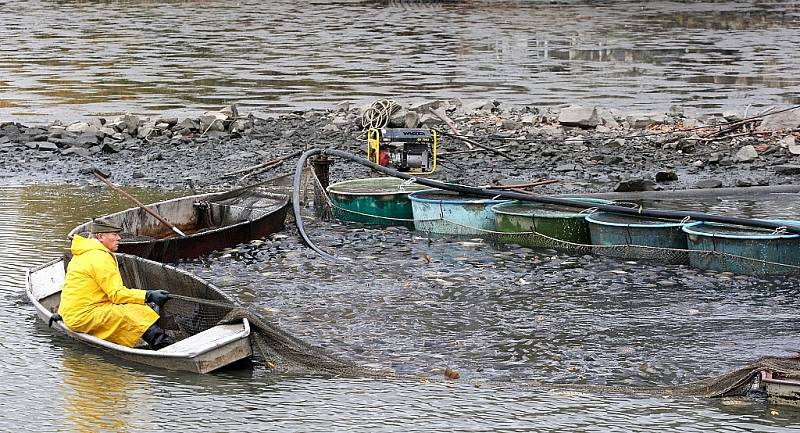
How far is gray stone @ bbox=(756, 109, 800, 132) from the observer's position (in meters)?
22.5

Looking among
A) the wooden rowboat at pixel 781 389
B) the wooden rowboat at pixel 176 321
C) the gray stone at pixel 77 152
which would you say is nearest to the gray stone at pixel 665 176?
the wooden rowboat at pixel 176 321

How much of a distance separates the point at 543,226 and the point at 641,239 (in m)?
1.32

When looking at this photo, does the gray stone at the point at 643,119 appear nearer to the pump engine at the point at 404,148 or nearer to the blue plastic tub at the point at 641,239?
the pump engine at the point at 404,148

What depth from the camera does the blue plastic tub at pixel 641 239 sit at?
14.9m

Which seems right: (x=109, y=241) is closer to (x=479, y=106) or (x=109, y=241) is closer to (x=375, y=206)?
(x=375, y=206)

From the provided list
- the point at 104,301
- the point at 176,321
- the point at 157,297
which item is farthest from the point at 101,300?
the point at 176,321

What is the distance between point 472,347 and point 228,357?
2.38 metres

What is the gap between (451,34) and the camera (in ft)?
163

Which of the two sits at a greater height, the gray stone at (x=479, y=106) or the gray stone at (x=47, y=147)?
the gray stone at (x=479, y=106)

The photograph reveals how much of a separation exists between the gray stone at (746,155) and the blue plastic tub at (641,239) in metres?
5.74

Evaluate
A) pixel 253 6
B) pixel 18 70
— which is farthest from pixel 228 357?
pixel 253 6

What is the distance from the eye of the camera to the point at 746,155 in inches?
814

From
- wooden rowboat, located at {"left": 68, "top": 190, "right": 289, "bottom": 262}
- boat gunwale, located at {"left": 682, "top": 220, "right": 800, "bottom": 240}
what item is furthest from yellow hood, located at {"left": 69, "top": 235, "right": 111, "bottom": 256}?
boat gunwale, located at {"left": 682, "top": 220, "right": 800, "bottom": 240}

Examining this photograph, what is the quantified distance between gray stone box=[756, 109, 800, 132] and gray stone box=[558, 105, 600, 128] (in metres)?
2.98
